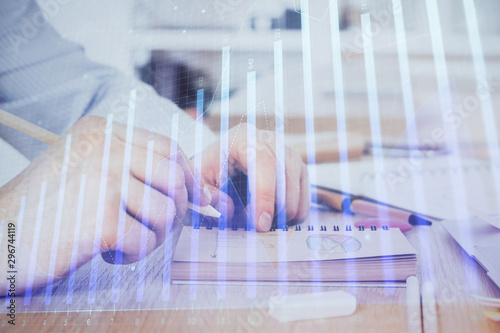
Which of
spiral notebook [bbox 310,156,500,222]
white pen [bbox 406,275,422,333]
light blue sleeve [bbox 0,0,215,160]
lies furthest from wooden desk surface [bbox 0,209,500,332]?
light blue sleeve [bbox 0,0,215,160]

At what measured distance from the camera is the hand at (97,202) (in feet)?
2.07

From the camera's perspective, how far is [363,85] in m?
0.72

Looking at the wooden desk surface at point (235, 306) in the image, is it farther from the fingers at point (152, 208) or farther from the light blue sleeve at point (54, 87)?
the light blue sleeve at point (54, 87)

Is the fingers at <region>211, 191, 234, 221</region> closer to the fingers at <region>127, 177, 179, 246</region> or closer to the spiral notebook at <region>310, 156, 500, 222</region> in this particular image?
the fingers at <region>127, 177, 179, 246</region>

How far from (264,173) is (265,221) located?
0.10 metres

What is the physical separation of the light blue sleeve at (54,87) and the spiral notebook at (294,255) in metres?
0.20

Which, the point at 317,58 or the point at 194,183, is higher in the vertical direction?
the point at 317,58

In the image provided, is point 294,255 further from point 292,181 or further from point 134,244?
point 134,244

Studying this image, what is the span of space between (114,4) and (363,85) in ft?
1.97

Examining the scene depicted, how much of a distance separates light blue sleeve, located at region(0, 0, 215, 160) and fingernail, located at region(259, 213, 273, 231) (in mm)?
193

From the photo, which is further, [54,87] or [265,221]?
[54,87]

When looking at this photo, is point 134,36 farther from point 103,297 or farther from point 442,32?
point 442,32

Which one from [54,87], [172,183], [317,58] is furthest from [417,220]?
[54,87]

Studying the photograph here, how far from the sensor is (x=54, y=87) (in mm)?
759
